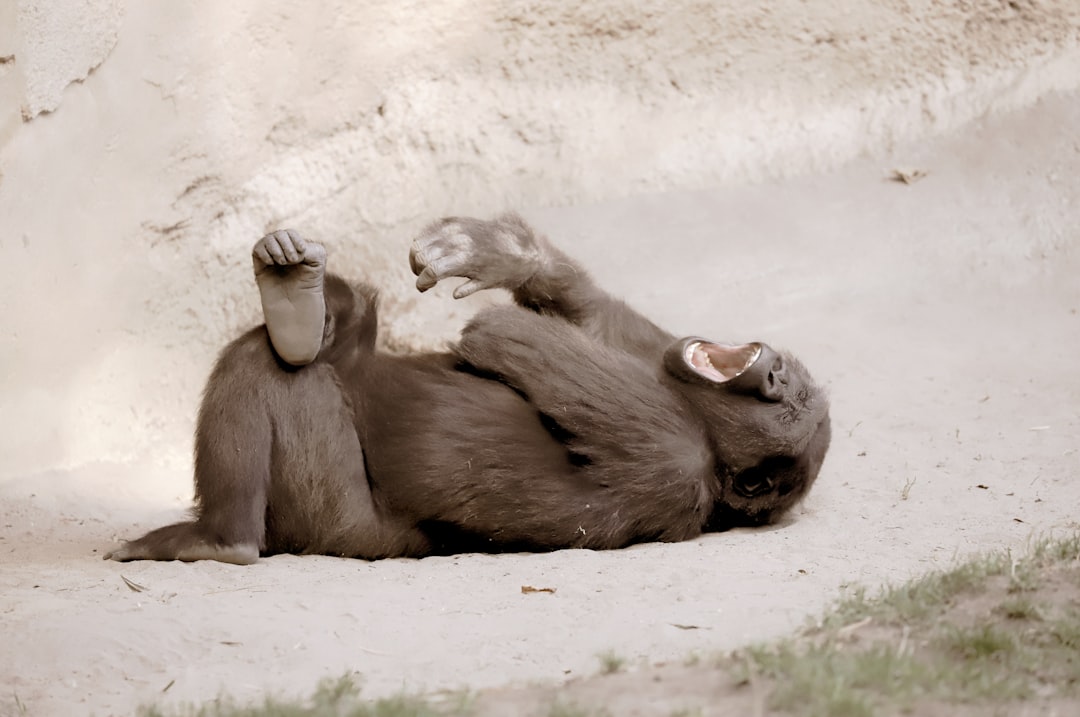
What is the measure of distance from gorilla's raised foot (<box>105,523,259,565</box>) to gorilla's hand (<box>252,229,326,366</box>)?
589 mm

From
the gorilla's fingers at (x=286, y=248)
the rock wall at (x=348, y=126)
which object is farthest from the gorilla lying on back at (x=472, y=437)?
the rock wall at (x=348, y=126)

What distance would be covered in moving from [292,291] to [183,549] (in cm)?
83

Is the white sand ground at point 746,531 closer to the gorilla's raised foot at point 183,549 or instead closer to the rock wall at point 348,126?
the gorilla's raised foot at point 183,549

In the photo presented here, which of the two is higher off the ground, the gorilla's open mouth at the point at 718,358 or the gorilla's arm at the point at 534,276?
the gorilla's arm at the point at 534,276

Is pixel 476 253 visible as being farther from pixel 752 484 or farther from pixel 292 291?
pixel 752 484

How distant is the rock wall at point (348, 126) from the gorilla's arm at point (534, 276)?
1688mm

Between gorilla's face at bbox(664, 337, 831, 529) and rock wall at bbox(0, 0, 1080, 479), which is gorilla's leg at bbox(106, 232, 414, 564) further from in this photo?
rock wall at bbox(0, 0, 1080, 479)

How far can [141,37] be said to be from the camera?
518 cm

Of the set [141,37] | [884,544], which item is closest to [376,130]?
[141,37]

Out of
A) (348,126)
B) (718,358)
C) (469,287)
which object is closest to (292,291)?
(469,287)

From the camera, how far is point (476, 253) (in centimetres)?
412

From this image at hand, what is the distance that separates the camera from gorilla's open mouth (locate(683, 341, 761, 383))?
3.98 metres

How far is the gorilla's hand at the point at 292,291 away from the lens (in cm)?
367

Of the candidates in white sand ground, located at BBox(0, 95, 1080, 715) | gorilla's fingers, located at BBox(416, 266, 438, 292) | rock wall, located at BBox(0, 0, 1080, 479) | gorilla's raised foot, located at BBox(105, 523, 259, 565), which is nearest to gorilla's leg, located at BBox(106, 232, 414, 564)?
gorilla's raised foot, located at BBox(105, 523, 259, 565)
